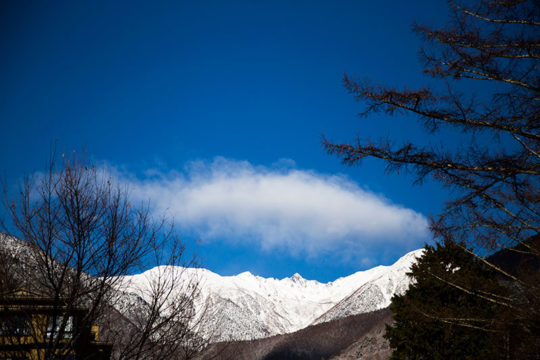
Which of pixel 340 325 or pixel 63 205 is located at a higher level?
pixel 340 325

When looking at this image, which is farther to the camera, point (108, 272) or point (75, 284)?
point (108, 272)

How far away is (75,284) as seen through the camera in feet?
19.2

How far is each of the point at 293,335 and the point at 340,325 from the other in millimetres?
17757

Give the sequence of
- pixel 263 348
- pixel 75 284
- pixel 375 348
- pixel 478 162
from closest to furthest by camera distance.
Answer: pixel 478 162
pixel 75 284
pixel 375 348
pixel 263 348

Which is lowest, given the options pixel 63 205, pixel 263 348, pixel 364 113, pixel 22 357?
pixel 22 357

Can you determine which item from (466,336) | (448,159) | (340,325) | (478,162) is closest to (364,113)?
(448,159)

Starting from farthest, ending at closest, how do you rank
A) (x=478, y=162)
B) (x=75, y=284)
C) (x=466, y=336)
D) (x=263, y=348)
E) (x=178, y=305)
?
(x=263, y=348), (x=466, y=336), (x=178, y=305), (x=75, y=284), (x=478, y=162)

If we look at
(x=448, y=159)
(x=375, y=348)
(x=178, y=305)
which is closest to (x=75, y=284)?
(x=178, y=305)

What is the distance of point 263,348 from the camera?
5285 inches

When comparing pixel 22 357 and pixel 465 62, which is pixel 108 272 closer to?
pixel 22 357

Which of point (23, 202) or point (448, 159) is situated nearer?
point (448, 159)

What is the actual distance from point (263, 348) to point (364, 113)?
463ft

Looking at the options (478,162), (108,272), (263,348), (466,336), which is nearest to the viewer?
(478,162)

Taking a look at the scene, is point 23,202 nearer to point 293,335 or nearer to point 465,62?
point 465,62
